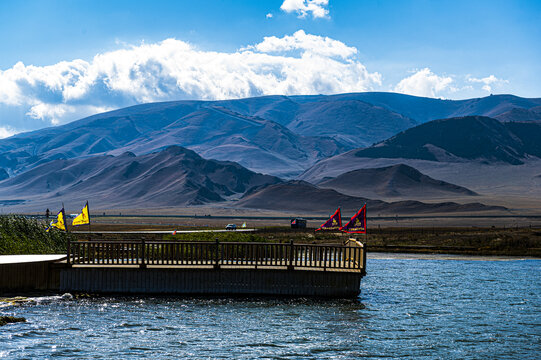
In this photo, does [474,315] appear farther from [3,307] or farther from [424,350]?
[3,307]

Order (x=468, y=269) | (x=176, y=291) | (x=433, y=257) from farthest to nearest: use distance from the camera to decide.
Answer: (x=433, y=257)
(x=468, y=269)
(x=176, y=291)

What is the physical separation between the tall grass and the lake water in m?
8.37

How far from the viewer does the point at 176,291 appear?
28.2 metres

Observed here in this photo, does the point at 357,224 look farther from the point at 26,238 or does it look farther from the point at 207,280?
the point at 26,238

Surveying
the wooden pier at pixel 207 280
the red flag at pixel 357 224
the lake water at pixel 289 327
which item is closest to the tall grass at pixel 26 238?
the wooden pier at pixel 207 280

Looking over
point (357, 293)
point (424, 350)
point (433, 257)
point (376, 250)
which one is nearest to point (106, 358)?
point (424, 350)

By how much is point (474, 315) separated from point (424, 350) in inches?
238

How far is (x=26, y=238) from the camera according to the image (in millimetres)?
35844

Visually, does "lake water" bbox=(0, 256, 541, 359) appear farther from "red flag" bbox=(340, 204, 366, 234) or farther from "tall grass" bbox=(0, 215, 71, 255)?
"tall grass" bbox=(0, 215, 71, 255)

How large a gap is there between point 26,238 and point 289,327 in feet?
62.7

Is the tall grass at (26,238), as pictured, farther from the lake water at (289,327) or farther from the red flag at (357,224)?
the red flag at (357,224)

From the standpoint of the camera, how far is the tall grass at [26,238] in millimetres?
34094

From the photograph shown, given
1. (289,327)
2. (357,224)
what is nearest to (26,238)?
(357,224)

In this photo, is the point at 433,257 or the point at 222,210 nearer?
the point at 433,257
